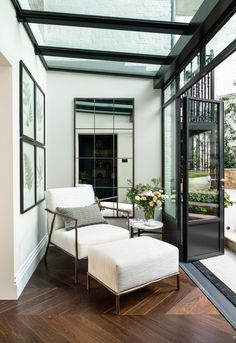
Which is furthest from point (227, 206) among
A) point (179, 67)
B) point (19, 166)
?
→ point (19, 166)

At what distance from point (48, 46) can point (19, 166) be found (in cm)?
167

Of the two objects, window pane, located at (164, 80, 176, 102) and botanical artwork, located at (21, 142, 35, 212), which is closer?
botanical artwork, located at (21, 142, 35, 212)

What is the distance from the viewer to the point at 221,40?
7.41ft

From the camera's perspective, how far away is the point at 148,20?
2.57m

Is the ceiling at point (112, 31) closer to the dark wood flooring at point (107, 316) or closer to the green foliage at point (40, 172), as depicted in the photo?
the green foliage at point (40, 172)

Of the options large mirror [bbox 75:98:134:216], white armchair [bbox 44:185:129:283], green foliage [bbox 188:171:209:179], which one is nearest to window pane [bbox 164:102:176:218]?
green foliage [bbox 188:171:209:179]

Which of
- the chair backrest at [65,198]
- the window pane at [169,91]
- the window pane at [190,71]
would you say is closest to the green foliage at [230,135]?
the window pane at [169,91]

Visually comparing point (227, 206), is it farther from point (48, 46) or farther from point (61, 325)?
point (48, 46)

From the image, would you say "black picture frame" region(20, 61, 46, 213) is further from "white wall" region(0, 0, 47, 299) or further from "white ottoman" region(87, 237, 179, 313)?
"white ottoman" region(87, 237, 179, 313)

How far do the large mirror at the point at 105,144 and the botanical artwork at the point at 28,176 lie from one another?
1090mm

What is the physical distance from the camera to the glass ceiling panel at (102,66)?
374 centimetres

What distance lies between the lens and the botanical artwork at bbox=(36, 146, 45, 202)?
3.35m

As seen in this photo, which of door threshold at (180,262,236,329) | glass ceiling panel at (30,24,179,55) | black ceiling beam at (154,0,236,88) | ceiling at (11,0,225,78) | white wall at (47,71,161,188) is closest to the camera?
black ceiling beam at (154,0,236,88)

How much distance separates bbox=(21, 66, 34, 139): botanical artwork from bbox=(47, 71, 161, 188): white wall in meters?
1.00
